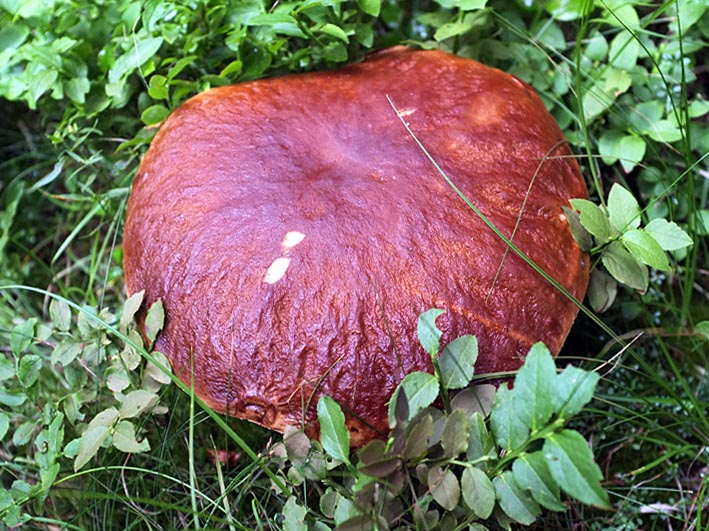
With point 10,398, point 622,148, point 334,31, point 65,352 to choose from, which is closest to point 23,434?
point 10,398

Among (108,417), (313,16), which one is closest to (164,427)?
(108,417)

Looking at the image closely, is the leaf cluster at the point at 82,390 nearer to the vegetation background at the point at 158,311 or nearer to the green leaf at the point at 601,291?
the vegetation background at the point at 158,311

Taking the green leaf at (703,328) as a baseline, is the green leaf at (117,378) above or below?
below

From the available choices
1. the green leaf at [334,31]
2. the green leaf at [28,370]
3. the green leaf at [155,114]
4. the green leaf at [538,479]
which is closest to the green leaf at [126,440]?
the green leaf at [28,370]

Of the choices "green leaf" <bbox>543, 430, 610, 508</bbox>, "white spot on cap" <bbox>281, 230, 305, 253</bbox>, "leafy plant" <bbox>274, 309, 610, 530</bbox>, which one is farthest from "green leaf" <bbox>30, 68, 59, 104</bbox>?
"green leaf" <bbox>543, 430, 610, 508</bbox>

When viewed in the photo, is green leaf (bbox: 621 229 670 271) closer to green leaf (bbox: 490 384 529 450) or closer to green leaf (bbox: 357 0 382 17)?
green leaf (bbox: 490 384 529 450)

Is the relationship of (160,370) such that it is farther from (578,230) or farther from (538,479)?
(578,230)
